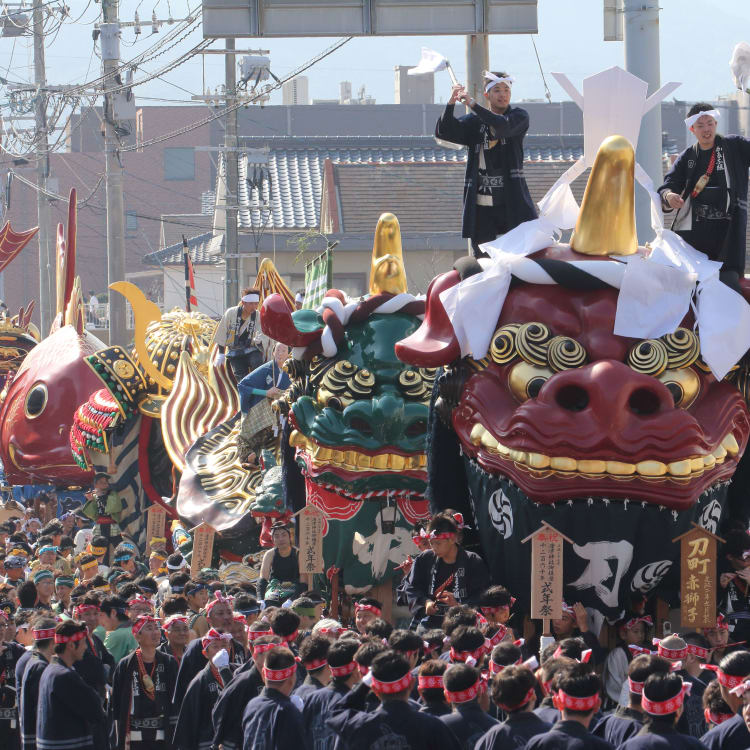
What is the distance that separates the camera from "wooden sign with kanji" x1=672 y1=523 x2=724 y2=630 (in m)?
8.00

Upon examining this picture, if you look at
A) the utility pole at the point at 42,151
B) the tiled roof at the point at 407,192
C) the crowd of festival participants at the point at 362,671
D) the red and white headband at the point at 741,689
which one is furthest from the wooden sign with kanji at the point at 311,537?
the utility pole at the point at 42,151

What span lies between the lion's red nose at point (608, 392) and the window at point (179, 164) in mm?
41022

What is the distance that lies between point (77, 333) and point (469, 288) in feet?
38.4

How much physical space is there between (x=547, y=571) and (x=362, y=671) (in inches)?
57.6

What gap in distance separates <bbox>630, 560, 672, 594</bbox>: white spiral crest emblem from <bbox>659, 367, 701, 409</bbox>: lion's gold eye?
0.80 meters

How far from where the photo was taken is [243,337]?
14.3 metres

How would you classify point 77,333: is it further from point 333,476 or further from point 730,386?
point 730,386

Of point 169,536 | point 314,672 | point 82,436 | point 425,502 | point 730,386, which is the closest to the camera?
point 314,672

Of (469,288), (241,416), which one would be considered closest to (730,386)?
(469,288)

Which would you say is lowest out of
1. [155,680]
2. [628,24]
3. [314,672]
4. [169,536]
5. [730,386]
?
[169,536]

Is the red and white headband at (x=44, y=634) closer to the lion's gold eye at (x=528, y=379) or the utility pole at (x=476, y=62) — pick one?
the lion's gold eye at (x=528, y=379)

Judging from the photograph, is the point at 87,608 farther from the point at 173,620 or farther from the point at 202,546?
the point at 202,546

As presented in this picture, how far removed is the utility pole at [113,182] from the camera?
20469 millimetres

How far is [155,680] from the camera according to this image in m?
8.45
